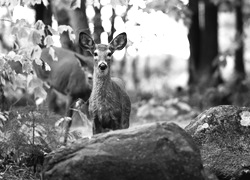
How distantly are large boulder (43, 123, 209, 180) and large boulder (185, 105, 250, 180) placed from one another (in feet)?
3.70

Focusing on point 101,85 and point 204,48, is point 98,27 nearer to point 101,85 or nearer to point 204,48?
point 101,85

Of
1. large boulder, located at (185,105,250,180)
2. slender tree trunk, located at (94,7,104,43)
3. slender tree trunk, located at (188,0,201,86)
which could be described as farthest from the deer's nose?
slender tree trunk, located at (188,0,201,86)

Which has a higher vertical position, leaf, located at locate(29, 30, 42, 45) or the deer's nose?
leaf, located at locate(29, 30, 42, 45)

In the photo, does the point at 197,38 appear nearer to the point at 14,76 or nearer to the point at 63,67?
the point at 63,67

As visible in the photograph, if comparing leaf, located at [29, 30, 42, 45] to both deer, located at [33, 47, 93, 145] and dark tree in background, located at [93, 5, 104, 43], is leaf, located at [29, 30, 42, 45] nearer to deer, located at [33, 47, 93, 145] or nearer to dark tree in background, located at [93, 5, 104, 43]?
dark tree in background, located at [93, 5, 104, 43]

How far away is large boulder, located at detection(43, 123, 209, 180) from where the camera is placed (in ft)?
22.1

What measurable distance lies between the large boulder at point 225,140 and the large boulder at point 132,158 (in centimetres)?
113

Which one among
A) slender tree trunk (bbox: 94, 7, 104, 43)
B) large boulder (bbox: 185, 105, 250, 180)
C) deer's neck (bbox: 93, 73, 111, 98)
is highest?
slender tree trunk (bbox: 94, 7, 104, 43)

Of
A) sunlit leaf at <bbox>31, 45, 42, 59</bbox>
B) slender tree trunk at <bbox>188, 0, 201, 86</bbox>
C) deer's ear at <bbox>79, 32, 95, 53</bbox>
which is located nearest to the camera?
sunlit leaf at <bbox>31, 45, 42, 59</bbox>

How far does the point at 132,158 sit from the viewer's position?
22.2ft

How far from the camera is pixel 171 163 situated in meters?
6.82

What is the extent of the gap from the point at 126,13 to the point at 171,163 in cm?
569

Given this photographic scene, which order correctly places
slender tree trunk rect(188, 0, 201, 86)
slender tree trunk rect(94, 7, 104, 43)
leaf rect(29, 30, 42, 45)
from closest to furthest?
1. leaf rect(29, 30, 42, 45)
2. slender tree trunk rect(94, 7, 104, 43)
3. slender tree trunk rect(188, 0, 201, 86)

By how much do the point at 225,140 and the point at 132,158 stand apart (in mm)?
1987
